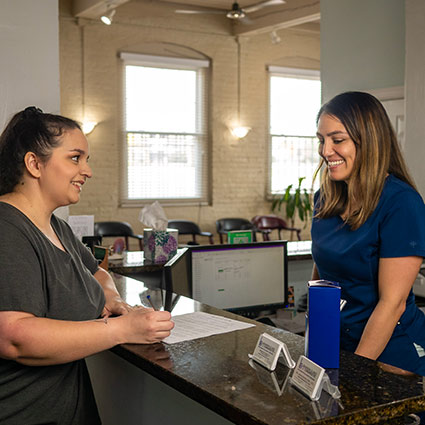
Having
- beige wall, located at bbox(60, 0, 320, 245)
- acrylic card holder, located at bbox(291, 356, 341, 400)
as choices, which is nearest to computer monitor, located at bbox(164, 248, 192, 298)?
acrylic card holder, located at bbox(291, 356, 341, 400)

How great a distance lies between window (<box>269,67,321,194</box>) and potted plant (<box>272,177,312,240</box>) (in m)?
0.21

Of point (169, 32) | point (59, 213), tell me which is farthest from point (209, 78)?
point (59, 213)

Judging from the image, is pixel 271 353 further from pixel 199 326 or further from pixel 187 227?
pixel 187 227

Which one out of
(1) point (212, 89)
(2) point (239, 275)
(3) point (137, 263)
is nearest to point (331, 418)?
(2) point (239, 275)

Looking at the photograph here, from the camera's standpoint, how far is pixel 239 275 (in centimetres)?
335

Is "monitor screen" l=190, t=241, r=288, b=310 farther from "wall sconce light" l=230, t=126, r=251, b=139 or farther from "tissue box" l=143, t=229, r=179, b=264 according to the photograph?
"wall sconce light" l=230, t=126, r=251, b=139

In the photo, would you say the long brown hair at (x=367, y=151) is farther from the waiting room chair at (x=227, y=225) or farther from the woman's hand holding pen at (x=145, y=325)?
the waiting room chair at (x=227, y=225)

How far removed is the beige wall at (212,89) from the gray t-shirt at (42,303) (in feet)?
23.7

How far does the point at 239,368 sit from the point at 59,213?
1.88 metres

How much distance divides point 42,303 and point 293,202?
8672mm

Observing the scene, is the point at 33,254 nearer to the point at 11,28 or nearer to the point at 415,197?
the point at 415,197

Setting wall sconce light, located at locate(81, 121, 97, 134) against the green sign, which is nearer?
the green sign

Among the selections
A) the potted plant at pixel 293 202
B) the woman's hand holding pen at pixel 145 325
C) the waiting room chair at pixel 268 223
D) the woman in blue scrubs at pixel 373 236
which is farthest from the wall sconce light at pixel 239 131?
the woman's hand holding pen at pixel 145 325

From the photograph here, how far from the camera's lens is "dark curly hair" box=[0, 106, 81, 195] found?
5.23ft
